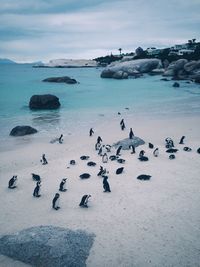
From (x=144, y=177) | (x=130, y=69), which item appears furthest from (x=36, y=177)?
(x=130, y=69)

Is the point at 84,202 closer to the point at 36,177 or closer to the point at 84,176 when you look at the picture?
the point at 84,176

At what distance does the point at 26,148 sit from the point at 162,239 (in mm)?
10553

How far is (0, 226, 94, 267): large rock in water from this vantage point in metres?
6.66

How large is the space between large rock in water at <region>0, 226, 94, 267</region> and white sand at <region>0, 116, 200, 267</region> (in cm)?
22

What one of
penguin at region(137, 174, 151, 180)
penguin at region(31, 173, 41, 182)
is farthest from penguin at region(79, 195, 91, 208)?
penguin at region(31, 173, 41, 182)

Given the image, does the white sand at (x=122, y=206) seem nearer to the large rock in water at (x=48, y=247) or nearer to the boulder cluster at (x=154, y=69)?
the large rock in water at (x=48, y=247)

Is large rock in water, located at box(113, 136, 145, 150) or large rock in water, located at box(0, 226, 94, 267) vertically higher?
large rock in water, located at box(0, 226, 94, 267)

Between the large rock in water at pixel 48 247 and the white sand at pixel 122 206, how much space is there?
22 cm

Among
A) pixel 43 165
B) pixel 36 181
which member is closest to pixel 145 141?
pixel 43 165

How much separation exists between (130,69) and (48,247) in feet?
221

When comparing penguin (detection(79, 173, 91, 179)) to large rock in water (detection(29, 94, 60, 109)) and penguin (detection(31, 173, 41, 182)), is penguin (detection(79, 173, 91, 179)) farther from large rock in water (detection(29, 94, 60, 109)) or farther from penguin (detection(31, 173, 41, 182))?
large rock in water (detection(29, 94, 60, 109))

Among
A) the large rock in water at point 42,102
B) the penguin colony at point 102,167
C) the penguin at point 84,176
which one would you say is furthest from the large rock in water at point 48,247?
the large rock in water at point 42,102

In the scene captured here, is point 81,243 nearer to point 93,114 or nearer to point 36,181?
point 36,181

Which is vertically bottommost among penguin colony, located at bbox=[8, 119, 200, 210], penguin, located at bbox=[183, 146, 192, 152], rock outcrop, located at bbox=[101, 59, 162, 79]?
penguin, located at bbox=[183, 146, 192, 152]
